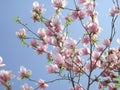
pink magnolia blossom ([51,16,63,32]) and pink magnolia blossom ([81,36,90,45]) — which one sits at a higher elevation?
pink magnolia blossom ([51,16,63,32])

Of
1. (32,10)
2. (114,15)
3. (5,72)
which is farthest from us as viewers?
(32,10)

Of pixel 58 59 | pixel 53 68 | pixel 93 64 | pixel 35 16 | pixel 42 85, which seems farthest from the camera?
pixel 42 85

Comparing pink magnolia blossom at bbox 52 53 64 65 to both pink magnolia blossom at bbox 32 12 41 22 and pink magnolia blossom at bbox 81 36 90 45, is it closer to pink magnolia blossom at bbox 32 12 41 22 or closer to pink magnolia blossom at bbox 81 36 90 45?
pink magnolia blossom at bbox 81 36 90 45

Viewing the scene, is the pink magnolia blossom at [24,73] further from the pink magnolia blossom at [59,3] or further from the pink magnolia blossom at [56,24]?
the pink magnolia blossom at [59,3]

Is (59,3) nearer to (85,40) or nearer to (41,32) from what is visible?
(41,32)

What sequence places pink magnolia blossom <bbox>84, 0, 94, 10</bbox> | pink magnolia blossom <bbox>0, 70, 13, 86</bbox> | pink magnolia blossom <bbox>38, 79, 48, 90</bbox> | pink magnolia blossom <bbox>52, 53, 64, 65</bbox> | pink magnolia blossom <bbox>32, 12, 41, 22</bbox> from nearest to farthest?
1. pink magnolia blossom <bbox>0, 70, 13, 86</bbox>
2. pink magnolia blossom <bbox>52, 53, 64, 65</bbox>
3. pink magnolia blossom <bbox>84, 0, 94, 10</bbox>
4. pink magnolia blossom <bbox>32, 12, 41, 22</bbox>
5. pink magnolia blossom <bbox>38, 79, 48, 90</bbox>

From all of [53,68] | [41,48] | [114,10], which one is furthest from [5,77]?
[114,10]

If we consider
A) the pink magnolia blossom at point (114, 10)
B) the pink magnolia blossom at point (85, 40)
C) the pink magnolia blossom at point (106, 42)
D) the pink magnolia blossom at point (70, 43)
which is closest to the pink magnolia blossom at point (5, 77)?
the pink magnolia blossom at point (70, 43)

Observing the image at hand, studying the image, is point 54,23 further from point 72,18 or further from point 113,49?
point 113,49

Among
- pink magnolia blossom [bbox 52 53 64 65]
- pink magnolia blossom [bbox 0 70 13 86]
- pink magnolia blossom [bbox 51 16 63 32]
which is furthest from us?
pink magnolia blossom [bbox 51 16 63 32]

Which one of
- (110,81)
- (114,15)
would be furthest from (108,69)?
(114,15)

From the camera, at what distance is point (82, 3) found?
305 inches

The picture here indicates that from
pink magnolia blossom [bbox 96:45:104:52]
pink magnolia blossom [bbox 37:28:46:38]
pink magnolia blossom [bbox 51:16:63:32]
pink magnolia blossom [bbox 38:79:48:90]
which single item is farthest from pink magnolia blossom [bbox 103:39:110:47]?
pink magnolia blossom [bbox 38:79:48:90]

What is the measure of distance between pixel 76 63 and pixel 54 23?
1.08m
